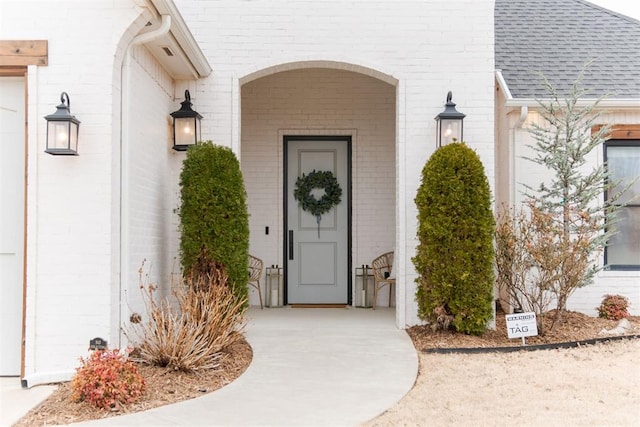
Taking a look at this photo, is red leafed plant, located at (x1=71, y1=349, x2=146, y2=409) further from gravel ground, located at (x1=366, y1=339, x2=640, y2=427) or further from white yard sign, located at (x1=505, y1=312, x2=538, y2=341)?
white yard sign, located at (x1=505, y1=312, x2=538, y2=341)

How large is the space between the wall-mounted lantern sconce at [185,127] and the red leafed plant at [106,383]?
2738mm

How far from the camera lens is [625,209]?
295 inches

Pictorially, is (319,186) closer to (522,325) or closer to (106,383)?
(522,325)

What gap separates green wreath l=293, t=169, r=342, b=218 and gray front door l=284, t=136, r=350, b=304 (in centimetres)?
7

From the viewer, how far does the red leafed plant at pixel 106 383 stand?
12.7ft

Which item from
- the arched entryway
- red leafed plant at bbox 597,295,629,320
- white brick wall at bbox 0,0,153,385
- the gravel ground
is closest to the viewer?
the gravel ground

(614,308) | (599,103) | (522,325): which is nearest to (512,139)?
(599,103)

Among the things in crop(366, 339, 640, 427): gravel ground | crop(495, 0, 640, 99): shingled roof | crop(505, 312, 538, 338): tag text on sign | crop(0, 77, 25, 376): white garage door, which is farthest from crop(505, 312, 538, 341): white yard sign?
crop(0, 77, 25, 376): white garage door

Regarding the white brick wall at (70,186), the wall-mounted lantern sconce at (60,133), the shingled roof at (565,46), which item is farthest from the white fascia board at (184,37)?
the shingled roof at (565,46)

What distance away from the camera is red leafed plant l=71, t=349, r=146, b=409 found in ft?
12.7

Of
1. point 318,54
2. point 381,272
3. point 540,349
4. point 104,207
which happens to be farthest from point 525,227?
point 104,207

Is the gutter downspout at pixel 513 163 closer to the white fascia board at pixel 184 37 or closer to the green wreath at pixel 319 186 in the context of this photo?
the green wreath at pixel 319 186

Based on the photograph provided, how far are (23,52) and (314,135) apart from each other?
4245 mm

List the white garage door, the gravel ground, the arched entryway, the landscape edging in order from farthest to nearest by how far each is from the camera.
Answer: the arched entryway
the landscape edging
the white garage door
the gravel ground
